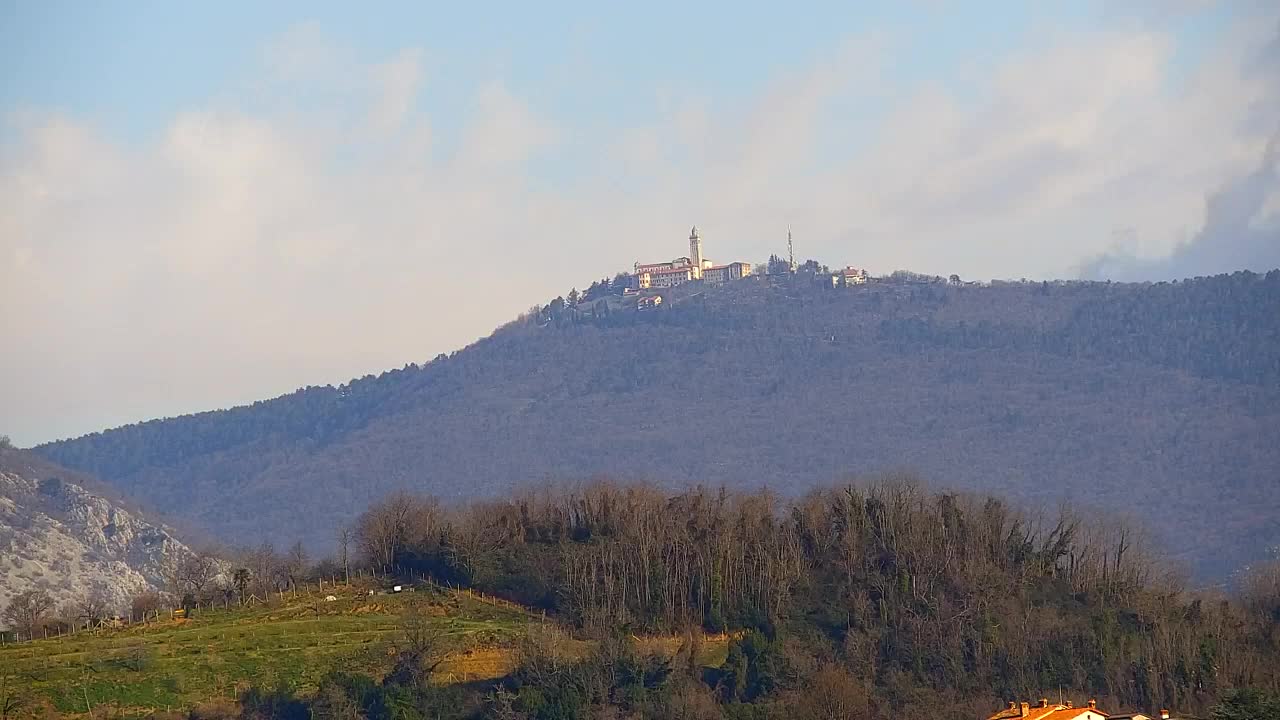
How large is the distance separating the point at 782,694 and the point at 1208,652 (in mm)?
17689

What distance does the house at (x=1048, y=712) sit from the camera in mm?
69375

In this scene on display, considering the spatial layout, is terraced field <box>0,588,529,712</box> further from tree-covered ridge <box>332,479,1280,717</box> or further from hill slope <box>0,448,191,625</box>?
hill slope <box>0,448,191,625</box>

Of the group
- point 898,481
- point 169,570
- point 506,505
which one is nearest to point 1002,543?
point 898,481

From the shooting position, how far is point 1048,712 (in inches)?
2847

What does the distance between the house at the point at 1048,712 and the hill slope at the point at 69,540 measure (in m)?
65.1

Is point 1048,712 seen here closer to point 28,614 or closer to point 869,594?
point 869,594

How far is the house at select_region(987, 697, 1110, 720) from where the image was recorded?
6938 cm

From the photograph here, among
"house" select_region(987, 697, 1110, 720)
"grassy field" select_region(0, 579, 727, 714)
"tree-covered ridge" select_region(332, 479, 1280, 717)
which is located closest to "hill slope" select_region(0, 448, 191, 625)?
"tree-covered ridge" select_region(332, 479, 1280, 717)

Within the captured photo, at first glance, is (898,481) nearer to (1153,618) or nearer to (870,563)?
(870,563)

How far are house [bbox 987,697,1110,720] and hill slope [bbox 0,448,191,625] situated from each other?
65.1 meters

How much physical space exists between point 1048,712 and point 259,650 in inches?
1276

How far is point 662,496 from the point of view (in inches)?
4235

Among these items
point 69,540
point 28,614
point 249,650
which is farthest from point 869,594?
point 69,540

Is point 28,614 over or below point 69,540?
below
